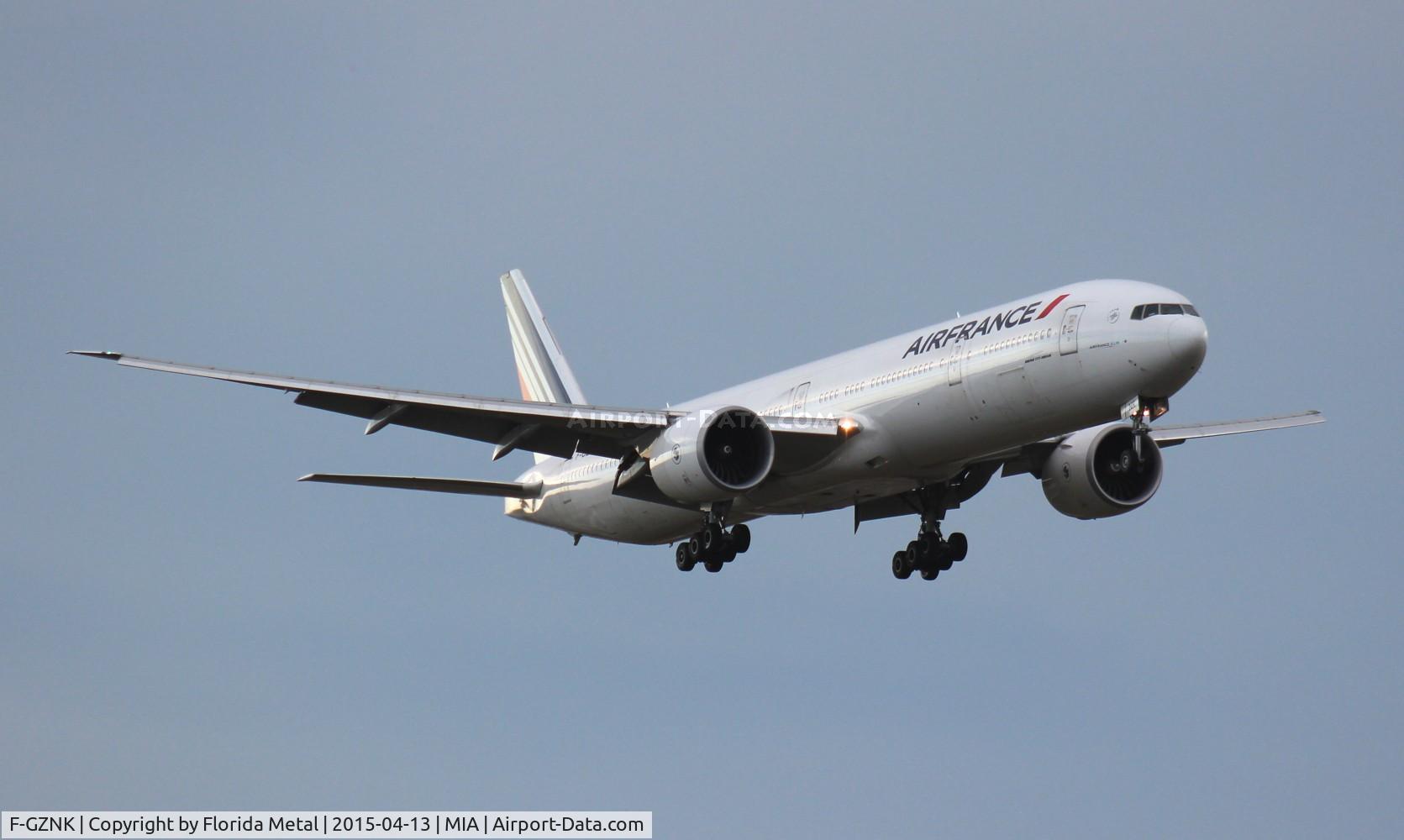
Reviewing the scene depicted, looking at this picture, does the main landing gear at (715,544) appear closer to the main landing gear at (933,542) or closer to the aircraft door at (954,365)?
the main landing gear at (933,542)

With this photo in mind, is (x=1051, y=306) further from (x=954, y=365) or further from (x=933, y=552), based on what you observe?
(x=933, y=552)

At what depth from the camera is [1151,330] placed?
33.9 meters

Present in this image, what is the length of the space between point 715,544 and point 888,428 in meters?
5.50

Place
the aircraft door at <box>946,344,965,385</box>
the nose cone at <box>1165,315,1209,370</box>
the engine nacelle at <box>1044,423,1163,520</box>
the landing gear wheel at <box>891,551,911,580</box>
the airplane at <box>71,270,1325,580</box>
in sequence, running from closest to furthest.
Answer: the nose cone at <box>1165,315,1209,370</box> < the airplane at <box>71,270,1325,580</box> < the aircraft door at <box>946,344,965,385</box> < the engine nacelle at <box>1044,423,1163,520</box> < the landing gear wheel at <box>891,551,911,580</box>

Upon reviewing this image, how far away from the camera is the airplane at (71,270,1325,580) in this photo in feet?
114

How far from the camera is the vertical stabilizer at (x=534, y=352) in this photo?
54.0m

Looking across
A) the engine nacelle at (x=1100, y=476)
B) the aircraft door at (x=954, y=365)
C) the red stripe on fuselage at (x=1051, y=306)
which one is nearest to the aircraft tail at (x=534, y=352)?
the engine nacelle at (x=1100, y=476)

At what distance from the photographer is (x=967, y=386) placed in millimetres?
36375

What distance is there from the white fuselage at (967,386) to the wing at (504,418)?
1244 mm

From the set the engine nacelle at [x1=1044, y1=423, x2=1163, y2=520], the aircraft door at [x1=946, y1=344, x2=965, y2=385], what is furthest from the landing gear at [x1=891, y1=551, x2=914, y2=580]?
the aircraft door at [x1=946, y1=344, x2=965, y2=385]

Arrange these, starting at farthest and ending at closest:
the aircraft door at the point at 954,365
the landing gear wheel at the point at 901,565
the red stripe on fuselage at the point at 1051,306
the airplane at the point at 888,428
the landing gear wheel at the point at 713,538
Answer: the landing gear wheel at the point at 901,565, the landing gear wheel at the point at 713,538, the aircraft door at the point at 954,365, the red stripe on fuselage at the point at 1051,306, the airplane at the point at 888,428

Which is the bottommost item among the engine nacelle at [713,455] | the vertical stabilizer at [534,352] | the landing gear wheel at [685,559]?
the landing gear wheel at [685,559]

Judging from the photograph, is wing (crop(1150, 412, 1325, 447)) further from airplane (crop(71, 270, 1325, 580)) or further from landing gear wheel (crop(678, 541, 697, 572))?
landing gear wheel (crop(678, 541, 697, 572))

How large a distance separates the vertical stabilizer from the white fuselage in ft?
33.1
